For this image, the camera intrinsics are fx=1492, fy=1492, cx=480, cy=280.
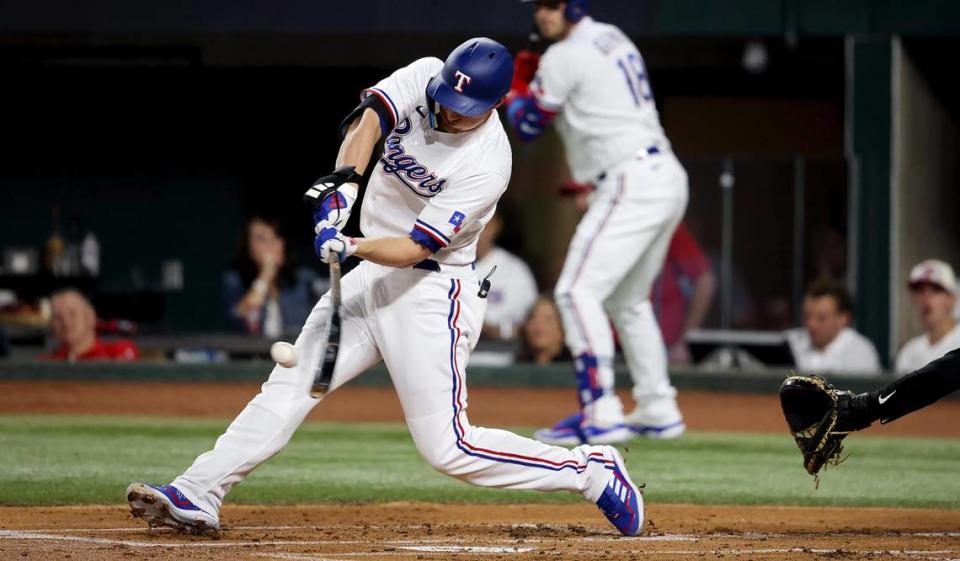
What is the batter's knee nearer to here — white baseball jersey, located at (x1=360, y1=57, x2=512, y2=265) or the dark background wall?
white baseball jersey, located at (x1=360, y1=57, x2=512, y2=265)

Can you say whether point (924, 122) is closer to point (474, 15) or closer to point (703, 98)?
point (703, 98)

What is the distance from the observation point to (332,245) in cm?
383

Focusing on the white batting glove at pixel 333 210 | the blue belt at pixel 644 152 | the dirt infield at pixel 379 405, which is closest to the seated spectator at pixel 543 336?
the dirt infield at pixel 379 405

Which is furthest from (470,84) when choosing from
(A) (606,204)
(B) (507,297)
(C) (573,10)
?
(B) (507,297)

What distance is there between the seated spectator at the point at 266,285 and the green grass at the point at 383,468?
2.21 m

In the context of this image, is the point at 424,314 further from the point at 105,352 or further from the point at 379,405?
the point at 105,352

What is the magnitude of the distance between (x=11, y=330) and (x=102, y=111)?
A: 289cm

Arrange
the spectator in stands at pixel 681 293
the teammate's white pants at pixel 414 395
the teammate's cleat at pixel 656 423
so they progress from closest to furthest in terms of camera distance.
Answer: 1. the teammate's white pants at pixel 414 395
2. the teammate's cleat at pixel 656 423
3. the spectator in stands at pixel 681 293

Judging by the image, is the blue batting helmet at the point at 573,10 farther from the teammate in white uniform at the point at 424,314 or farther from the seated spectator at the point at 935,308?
the seated spectator at the point at 935,308

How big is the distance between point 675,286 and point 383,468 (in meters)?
4.76

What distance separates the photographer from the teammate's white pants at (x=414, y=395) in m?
4.10

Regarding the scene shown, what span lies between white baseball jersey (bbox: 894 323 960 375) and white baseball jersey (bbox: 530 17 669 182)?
2820mm

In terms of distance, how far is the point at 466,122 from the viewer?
13.6 ft

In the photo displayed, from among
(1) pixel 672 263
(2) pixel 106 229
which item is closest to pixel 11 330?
(2) pixel 106 229
